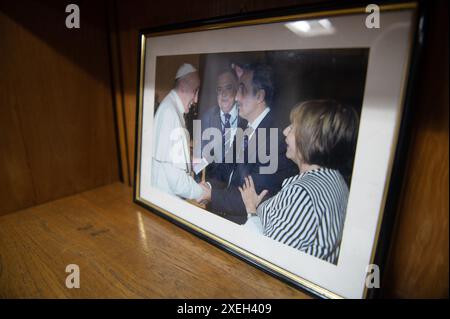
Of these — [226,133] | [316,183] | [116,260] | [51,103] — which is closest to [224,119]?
[226,133]

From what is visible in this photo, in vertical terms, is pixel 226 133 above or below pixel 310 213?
above

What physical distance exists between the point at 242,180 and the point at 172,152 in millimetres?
250

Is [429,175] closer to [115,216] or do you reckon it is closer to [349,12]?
[349,12]

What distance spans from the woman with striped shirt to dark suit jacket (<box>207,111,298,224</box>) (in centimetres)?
2

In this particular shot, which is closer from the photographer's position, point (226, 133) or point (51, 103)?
point (226, 133)

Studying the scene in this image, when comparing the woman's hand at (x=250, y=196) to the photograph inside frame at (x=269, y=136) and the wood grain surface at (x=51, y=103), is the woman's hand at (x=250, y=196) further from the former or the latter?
the wood grain surface at (x=51, y=103)

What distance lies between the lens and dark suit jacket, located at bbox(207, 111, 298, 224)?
56 cm

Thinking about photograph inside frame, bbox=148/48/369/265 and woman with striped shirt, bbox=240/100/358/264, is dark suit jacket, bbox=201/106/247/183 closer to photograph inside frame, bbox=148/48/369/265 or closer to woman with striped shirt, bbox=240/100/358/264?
photograph inside frame, bbox=148/48/369/265

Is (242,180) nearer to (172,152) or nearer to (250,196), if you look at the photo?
(250,196)

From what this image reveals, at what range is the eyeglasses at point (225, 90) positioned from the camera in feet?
2.05

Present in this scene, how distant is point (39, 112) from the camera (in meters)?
0.84

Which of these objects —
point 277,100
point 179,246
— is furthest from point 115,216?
point 277,100

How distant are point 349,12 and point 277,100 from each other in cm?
19

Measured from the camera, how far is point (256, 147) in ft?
1.95
